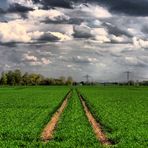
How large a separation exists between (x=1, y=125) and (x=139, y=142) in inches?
411

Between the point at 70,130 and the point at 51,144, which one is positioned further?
the point at 70,130

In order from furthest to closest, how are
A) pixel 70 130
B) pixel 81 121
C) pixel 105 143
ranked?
pixel 81 121, pixel 70 130, pixel 105 143

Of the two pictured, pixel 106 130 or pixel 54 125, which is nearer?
pixel 106 130

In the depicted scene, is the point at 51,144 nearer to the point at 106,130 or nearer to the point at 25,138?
the point at 25,138

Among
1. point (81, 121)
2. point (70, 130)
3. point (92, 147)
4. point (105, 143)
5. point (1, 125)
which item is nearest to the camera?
point (92, 147)

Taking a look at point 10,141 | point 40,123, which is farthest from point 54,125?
point 10,141

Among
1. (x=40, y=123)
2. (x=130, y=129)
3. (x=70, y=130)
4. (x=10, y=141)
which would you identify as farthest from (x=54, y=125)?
(x=10, y=141)

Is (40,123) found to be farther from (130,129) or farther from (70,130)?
(130,129)

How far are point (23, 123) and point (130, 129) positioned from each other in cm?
761

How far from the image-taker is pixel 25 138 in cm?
2142

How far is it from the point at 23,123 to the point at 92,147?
10.6 meters

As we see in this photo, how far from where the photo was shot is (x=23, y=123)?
2850 cm

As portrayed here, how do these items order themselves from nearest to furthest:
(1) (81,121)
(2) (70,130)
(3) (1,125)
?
(2) (70,130) < (3) (1,125) < (1) (81,121)

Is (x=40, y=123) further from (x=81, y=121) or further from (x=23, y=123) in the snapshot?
(x=81, y=121)
